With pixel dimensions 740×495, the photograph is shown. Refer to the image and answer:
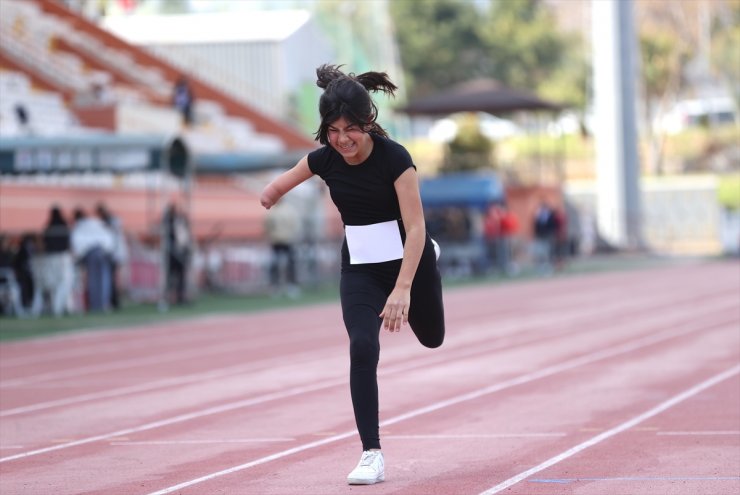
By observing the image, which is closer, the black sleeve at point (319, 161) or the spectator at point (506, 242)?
the black sleeve at point (319, 161)

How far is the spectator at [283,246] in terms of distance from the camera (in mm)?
28312

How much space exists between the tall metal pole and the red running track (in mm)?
28314

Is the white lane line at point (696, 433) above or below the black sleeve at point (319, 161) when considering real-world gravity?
below

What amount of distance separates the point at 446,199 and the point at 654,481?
30678mm

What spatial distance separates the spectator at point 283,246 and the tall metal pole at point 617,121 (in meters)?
21.0

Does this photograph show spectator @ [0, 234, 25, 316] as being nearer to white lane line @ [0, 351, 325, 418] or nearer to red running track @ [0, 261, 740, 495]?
red running track @ [0, 261, 740, 495]

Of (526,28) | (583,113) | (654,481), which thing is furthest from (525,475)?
(526,28)

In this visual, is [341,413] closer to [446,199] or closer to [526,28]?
[446,199]

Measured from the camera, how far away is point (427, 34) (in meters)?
80.2

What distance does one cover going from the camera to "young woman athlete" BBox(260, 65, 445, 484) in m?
7.02

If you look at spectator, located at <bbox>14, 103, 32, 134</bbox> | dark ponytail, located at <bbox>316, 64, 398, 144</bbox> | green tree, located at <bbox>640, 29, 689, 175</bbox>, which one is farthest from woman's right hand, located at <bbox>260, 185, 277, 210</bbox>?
green tree, located at <bbox>640, 29, 689, 175</bbox>

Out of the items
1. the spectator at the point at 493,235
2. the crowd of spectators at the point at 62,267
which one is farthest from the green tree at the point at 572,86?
the crowd of spectators at the point at 62,267

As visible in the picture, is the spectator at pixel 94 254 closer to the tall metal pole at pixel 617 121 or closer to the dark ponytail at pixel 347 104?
the dark ponytail at pixel 347 104

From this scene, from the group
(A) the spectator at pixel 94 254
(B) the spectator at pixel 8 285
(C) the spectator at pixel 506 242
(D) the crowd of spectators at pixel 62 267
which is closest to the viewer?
(B) the spectator at pixel 8 285
